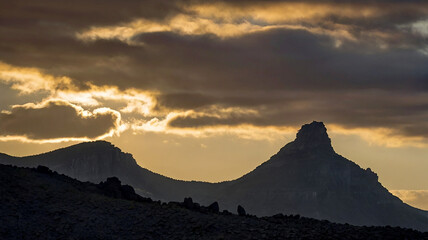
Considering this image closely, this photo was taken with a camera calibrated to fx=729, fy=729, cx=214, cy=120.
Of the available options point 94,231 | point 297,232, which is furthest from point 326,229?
point 94,231

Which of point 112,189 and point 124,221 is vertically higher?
point 112,189

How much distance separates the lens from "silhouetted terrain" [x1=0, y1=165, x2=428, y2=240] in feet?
231

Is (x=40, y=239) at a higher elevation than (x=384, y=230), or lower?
lower

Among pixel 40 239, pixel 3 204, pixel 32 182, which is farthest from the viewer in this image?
pixel 32 182

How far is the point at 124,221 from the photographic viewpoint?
73.4 metres

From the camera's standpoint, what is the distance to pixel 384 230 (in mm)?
72250

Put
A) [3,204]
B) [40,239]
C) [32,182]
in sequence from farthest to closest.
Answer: [32,182] → [3,204] → [40,239]

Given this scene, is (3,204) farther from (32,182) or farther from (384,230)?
(384,230)

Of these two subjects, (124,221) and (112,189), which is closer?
(124,221)

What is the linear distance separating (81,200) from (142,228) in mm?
9186

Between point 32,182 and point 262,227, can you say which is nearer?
point 262,227

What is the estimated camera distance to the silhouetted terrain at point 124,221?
231 ft

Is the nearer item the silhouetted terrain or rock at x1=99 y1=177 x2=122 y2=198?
the silhouetted terrain

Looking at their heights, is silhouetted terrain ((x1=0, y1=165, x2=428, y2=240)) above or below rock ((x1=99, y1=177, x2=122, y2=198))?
below
